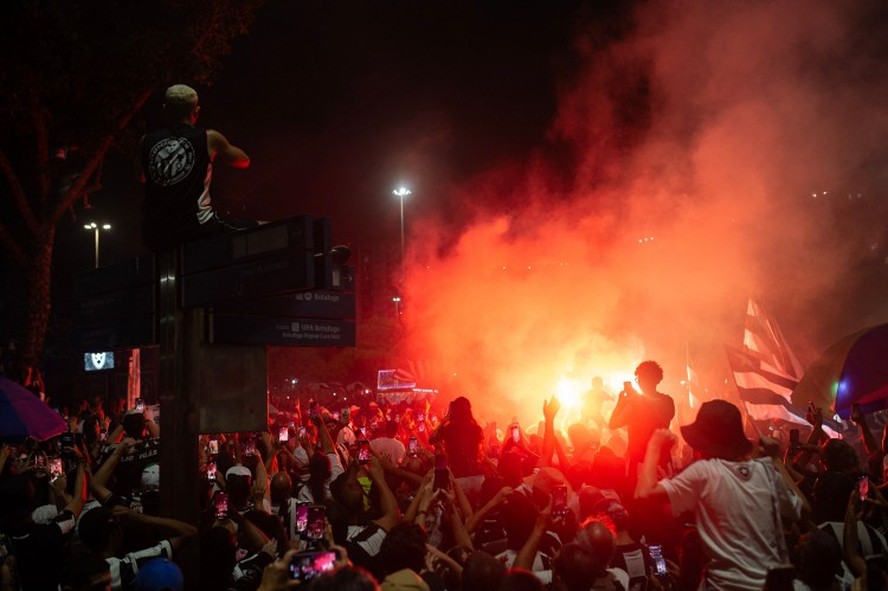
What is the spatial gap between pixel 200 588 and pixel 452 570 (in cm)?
155

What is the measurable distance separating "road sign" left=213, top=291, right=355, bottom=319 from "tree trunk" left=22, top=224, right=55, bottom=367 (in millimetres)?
14635

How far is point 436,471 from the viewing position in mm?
4883

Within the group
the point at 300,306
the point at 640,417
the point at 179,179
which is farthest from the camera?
the point at 640,417

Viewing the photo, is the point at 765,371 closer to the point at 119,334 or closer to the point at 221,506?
the point at 221,506

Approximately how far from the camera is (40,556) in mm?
4449

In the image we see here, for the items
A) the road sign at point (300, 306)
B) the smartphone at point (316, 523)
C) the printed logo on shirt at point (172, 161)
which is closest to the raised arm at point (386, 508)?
the smartphone at point (316, 523)

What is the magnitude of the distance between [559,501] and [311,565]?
2.22 meters

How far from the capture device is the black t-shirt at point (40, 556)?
440 centimetres

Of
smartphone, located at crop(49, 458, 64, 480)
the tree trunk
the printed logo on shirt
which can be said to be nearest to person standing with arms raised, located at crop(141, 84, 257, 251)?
the printed logo on shirt

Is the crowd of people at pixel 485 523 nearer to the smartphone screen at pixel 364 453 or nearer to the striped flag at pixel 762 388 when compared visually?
the smartphone screen at pixel 364 453

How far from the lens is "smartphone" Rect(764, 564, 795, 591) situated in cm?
335

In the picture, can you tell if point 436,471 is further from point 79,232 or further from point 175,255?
point 79,232

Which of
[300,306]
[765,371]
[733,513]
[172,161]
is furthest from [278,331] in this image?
[765,371]

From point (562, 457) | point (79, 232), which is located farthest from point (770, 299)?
point (79, 232)
